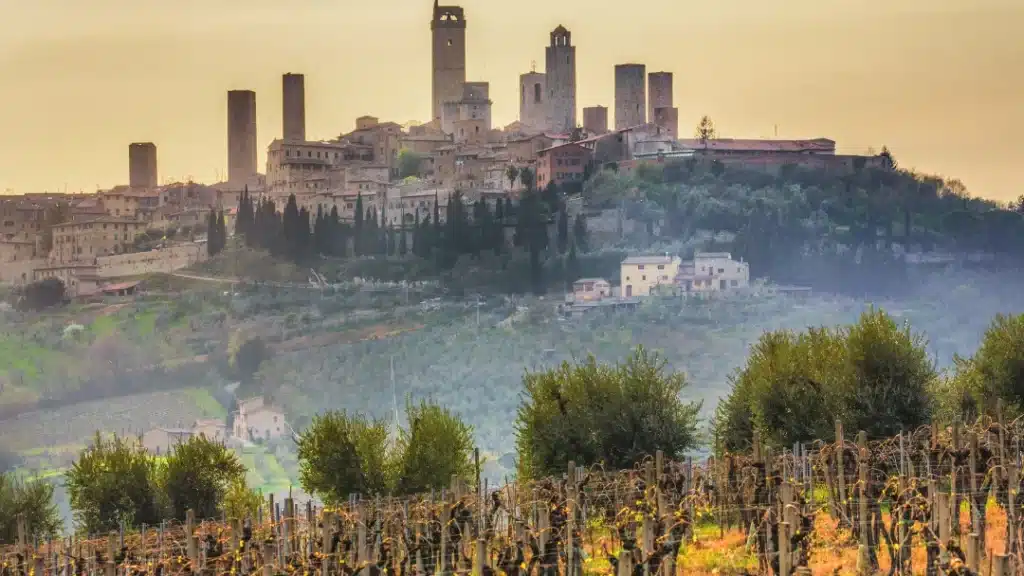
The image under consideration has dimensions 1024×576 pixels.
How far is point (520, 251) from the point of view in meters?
100

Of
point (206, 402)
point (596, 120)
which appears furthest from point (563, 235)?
point (206, 402)

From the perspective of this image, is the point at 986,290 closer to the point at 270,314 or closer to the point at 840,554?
the point at 270,314

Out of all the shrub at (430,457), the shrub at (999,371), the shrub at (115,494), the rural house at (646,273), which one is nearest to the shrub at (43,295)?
the rural house at (646,273)

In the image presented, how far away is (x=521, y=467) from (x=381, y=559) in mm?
12423

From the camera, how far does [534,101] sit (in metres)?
117

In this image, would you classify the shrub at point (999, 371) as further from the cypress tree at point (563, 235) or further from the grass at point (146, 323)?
the grass at point (146, 323)

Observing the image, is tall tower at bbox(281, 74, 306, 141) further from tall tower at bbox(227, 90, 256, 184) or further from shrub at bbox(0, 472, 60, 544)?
shrub at bbox(0, 472, 60, 544)

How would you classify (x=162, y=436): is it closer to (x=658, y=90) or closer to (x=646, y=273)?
(x=646, y=273)

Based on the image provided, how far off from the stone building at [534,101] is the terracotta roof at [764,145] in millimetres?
11168

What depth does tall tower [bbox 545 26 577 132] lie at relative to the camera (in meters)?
116

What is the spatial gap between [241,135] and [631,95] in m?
23.7

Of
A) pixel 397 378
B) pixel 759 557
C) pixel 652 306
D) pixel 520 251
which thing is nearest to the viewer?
pixel 759 557

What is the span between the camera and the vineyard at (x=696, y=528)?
17422 millimetres

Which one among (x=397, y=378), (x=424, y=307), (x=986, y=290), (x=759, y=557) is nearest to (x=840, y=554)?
(x=759, y=557)
